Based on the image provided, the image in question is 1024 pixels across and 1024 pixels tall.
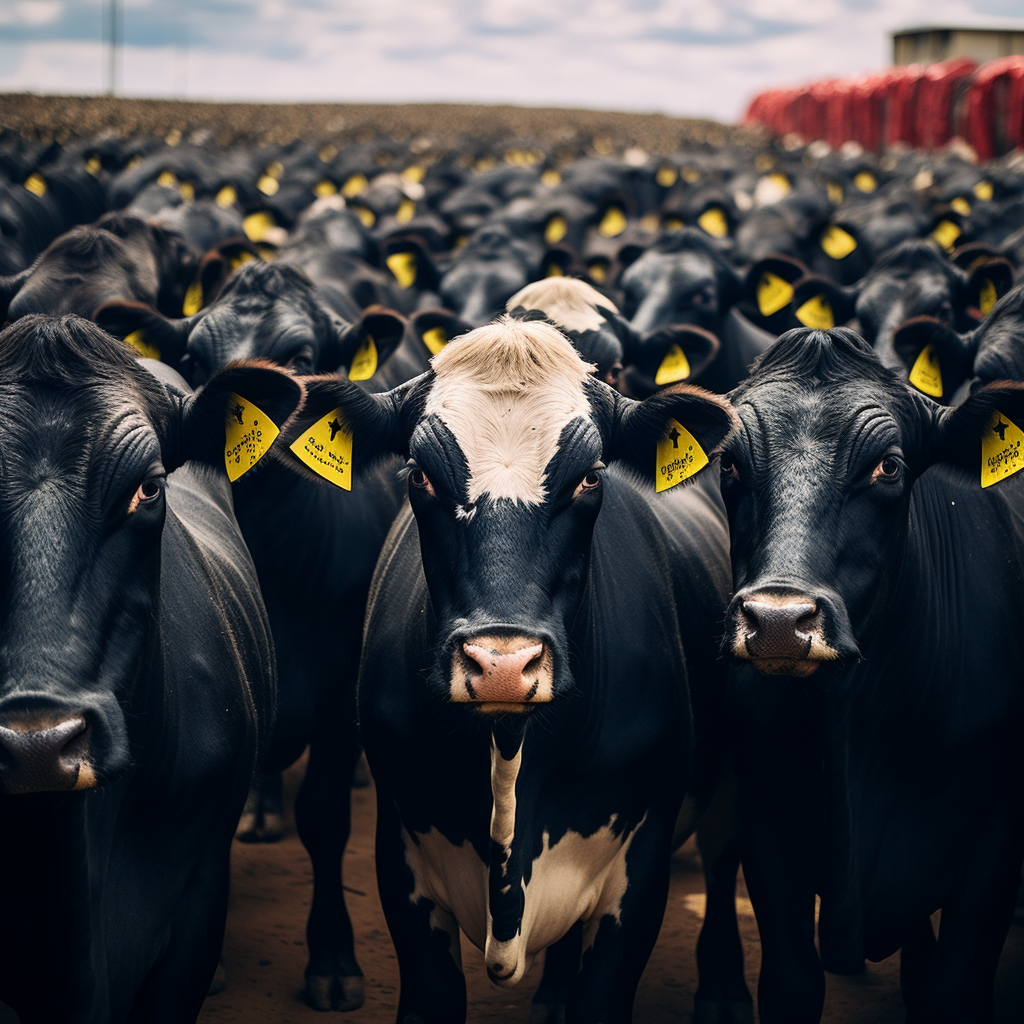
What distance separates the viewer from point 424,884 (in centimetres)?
Result: 336

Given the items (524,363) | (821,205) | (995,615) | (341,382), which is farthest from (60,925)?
(821,205)

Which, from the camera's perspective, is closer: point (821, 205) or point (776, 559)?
point (776, 559)

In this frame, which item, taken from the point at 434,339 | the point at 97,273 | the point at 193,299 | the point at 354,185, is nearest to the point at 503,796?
the point at 434,339

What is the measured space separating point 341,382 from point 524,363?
1.47 ft

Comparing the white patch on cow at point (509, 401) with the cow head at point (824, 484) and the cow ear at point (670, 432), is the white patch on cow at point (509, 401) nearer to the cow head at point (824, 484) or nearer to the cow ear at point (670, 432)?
the cow ear at point (670, 432)

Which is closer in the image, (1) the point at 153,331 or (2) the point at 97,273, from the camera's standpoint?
(1) the point at 153,331

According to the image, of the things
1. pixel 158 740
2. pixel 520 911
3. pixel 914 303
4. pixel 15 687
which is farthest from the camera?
pixel 914 303

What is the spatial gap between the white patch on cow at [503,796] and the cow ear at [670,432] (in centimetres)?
80

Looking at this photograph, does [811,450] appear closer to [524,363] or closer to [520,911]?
[524,363]

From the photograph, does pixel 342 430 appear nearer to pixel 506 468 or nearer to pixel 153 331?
pixel 506 468

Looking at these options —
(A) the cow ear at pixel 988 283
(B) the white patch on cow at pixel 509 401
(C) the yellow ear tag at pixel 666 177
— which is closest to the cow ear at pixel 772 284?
(A) the cow ear at pixel 988 283

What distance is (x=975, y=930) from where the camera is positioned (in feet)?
11.1

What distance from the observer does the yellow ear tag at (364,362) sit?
5.39 meters

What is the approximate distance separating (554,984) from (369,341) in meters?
2.67
